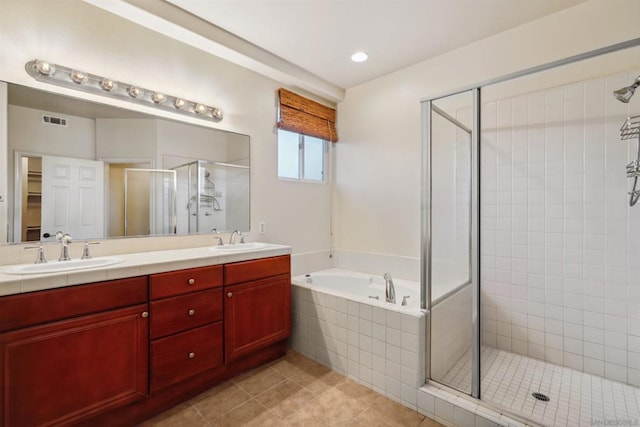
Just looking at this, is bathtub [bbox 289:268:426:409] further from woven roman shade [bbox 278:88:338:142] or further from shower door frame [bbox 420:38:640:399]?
woven roman shade [bbox 278:88:338:142]

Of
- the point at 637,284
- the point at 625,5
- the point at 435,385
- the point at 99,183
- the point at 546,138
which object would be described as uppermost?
the point at 625,5

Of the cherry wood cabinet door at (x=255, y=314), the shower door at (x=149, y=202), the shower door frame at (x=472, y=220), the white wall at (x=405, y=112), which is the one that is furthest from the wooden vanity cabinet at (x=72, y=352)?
Result: the white wall at (x=405, y=112)

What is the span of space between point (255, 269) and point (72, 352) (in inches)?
41.7

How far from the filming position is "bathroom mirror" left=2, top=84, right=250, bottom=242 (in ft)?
5.51

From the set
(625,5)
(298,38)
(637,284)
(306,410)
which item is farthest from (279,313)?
(625,5)

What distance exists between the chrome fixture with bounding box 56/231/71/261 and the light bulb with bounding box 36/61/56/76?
923 millimetres

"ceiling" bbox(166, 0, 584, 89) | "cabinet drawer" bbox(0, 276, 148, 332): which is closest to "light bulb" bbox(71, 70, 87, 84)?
"ceiling" bbox(166, 0, 584, 89)

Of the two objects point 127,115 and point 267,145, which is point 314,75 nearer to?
point 267,145

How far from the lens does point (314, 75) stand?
10.1 ft

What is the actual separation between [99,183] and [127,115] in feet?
1.66

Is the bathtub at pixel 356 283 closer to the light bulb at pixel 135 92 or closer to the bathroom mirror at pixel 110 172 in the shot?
the bathroom mirror at pixel 110 172

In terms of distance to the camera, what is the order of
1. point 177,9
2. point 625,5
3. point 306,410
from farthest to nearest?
point 177,9
point 625,5
point 306,410

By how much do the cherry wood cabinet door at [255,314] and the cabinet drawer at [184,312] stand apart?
0.27 feet

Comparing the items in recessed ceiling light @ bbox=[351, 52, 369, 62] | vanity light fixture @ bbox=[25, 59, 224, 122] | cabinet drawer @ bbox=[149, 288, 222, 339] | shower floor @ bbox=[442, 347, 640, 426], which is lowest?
shower floor @ bbox=[442, 347, 640, 426]
